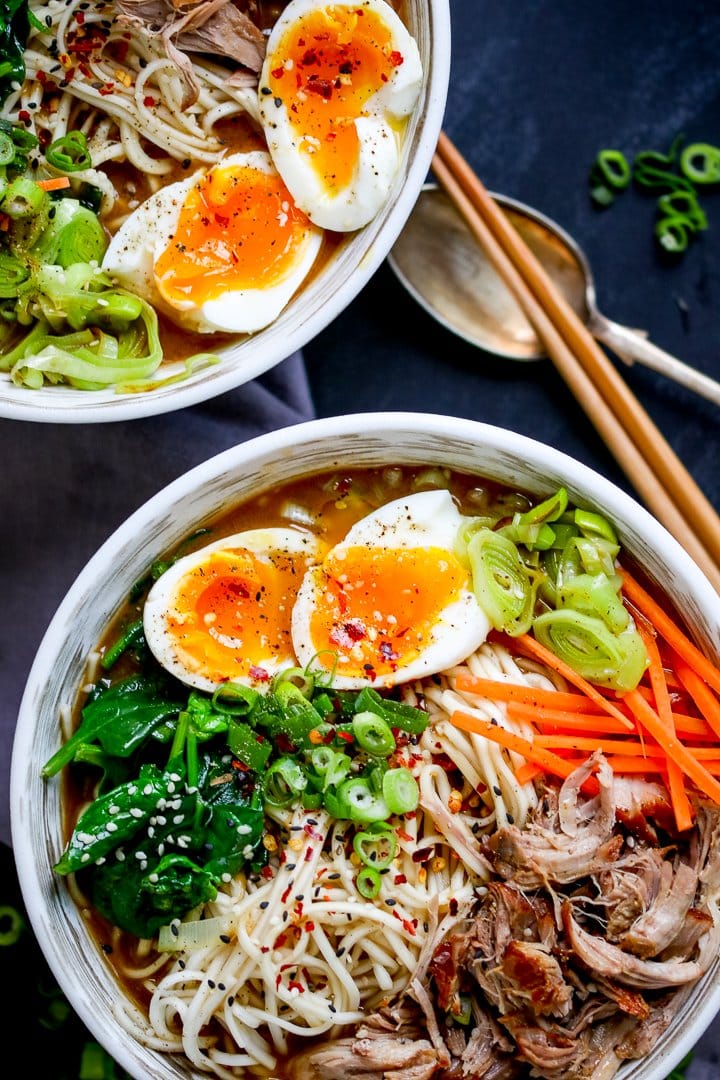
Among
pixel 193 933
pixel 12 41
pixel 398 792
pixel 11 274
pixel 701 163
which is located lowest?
pixel 193 933

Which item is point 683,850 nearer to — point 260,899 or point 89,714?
point 260,899

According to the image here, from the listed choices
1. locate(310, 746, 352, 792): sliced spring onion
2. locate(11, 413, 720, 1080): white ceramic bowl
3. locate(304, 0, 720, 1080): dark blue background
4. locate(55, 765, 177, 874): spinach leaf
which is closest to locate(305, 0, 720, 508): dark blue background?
locate(304, 0, 720, 1080): dark blue background

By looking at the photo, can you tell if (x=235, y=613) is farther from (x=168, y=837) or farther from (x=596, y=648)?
(x=596, y=648)

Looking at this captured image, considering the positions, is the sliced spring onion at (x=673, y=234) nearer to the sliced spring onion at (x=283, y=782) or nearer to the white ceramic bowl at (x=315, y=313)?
the white ceramic bowl at (x=315, y=313)

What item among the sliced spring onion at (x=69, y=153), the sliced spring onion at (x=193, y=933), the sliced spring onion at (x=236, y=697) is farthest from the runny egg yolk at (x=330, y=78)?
the sliced spring onion at (x=193, y=933)

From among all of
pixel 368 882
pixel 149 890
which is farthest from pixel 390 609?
pixel 149 890
